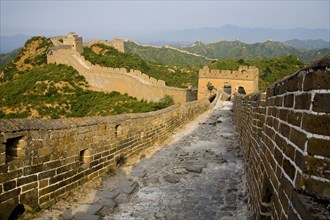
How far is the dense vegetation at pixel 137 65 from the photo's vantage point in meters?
43.7

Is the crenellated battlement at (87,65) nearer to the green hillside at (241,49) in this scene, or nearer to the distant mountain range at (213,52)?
the distant mountain range at (213,52)

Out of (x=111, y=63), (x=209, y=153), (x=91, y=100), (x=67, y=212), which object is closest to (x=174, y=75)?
(x=111, y=63)

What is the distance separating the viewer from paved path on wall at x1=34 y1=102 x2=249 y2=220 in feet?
16.1

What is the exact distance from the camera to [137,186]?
6.19m

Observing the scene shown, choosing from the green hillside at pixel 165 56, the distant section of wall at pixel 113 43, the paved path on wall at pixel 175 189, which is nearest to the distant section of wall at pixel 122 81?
the distant section of wall at pixel 113 43

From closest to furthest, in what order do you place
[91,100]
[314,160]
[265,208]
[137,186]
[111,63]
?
[314,160], [265,208], [137,186], [91,100], [111,63]

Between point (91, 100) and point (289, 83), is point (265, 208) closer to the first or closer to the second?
point (289, 83)

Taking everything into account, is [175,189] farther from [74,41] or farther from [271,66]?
[271,66]

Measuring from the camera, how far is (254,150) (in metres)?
5.21

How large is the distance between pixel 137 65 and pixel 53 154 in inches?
1623

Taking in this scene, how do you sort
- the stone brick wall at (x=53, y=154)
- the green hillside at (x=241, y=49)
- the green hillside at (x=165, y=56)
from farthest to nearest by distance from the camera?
the green hillside at (x=241, y=49), the green hillside at (x=165, y=56), the stone brick wall at (x=53, y=154)

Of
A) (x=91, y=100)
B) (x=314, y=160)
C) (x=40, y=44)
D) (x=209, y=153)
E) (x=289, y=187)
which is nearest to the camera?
(x=314, y=160)

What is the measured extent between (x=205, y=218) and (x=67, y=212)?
203 centimetres

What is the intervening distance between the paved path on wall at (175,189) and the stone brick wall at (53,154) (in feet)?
1.39
